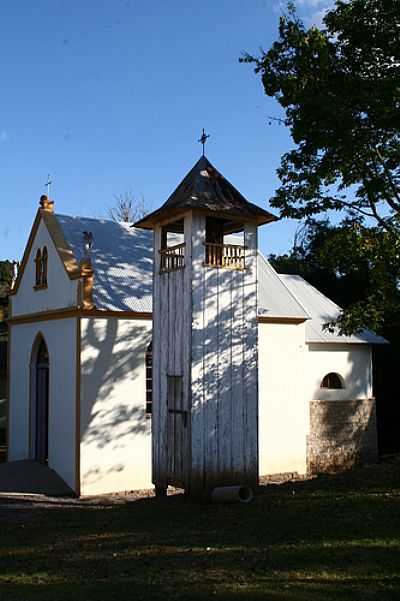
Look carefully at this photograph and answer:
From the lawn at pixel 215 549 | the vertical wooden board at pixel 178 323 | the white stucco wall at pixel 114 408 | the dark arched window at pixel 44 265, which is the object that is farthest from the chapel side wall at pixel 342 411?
the dark arched window at pixel 44 265

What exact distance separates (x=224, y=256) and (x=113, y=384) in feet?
15.7

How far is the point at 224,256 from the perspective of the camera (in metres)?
14.5

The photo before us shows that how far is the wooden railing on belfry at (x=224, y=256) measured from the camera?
561 inches

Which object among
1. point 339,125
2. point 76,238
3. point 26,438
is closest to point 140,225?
point 76,238

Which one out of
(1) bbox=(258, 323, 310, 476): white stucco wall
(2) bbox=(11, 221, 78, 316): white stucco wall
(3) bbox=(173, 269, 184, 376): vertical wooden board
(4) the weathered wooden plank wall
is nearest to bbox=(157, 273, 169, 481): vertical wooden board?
(4) the weathered wooden plank wall

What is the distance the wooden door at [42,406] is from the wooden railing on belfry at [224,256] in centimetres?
692

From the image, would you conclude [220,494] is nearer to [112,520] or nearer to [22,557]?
[112,520]

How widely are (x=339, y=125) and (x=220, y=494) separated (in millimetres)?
7665

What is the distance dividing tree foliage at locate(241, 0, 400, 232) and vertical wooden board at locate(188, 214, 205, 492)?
100 inches

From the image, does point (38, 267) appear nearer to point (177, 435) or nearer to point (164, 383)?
point (164, 383)

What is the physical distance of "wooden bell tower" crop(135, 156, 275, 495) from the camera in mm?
13625

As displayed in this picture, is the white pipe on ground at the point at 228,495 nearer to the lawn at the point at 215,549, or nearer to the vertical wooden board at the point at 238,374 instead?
the lawn at the point at 215,549

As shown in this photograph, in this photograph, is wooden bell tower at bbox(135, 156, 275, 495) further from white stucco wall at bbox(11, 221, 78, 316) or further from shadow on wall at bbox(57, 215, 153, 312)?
white stucco wall at bbox(11, 221, 78, 316)

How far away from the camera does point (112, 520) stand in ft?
39.4
